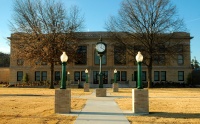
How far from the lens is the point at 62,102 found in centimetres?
1323

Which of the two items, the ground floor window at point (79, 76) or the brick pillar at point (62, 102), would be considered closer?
the brick pillar at point (62, 102)

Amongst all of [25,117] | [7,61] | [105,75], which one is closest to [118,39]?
[105,75]

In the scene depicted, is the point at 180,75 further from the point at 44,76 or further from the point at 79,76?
the point at 44,76

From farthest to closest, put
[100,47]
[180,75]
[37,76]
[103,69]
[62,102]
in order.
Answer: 1. [37,76]
2. [180,75]
3. [103,69]
4. [100,47]
5. [62,102]

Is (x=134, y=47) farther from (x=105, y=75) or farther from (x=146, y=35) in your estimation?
(x=105, y=75)

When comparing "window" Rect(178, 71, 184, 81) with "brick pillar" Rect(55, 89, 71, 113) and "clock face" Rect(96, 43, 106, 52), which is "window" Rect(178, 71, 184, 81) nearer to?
"clock face" Rect(96, 43, 106, 52)

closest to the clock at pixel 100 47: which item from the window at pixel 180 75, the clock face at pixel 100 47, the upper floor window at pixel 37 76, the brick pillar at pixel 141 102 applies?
the clock face at pixel 100 47

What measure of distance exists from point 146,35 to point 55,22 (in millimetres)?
13892

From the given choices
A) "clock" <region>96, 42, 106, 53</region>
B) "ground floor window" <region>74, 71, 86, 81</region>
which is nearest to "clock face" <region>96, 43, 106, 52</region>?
"clock" <region>96, 42, 106, 53</region>

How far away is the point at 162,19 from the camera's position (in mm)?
43406

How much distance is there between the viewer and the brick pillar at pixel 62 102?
43.3ft

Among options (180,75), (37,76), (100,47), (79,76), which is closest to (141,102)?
(100,47)

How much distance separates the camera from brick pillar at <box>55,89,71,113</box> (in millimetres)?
13188

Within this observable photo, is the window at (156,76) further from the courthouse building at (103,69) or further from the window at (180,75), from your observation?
the window at (180,75)
